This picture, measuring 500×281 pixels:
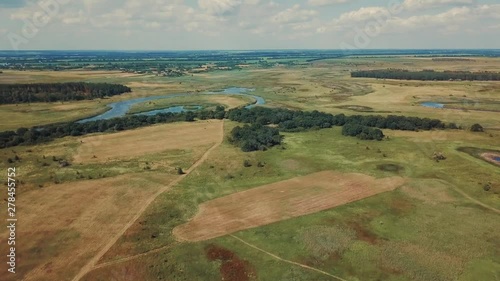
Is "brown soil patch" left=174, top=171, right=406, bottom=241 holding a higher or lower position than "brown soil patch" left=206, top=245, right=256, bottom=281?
higher

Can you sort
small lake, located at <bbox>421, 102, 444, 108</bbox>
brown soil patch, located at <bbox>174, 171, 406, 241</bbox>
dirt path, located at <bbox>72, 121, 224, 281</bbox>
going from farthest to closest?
small lake, located at <bbox>421, 102, 444, 108</bbox>, brown soil patch, located at <bbox>174, 171, 406, 241</bbox>, dirt path, located at <bbox>72, 121, 224, 281</bbox>

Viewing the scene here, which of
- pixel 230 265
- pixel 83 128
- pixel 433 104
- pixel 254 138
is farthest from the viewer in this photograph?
pixel 433 104

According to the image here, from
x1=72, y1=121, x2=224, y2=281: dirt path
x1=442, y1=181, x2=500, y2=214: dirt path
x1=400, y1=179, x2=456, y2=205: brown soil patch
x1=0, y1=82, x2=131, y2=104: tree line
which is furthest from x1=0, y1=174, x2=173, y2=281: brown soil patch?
x1=0, y1=82, x2=131, y2=104: tree line

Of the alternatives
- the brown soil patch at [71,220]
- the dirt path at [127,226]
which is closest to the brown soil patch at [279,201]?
the dirt path at [127,226]

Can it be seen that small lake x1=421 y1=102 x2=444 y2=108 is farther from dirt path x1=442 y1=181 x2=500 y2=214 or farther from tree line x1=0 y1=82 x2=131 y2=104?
tree line x1=0 y1=82 x2=131 y2=104

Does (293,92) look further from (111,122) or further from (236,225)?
(236,225)

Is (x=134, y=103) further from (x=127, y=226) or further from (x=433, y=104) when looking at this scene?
(x=433, y=104)

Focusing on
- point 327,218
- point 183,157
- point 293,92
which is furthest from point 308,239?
point 293,92

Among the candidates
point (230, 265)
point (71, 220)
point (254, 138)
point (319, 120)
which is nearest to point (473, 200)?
point (230, 265)
